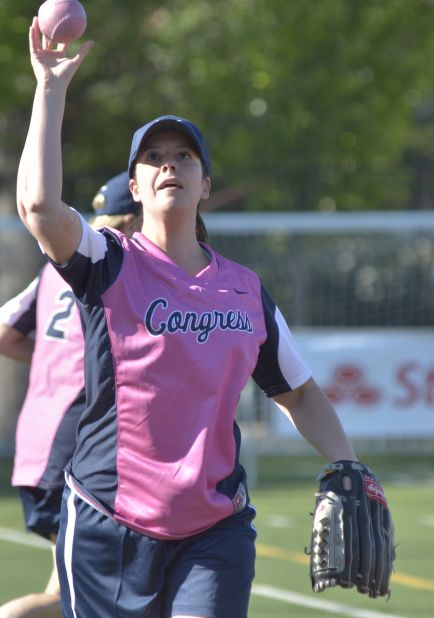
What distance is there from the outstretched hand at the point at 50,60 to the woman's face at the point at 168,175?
425mm

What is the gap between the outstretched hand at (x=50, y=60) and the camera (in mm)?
3811

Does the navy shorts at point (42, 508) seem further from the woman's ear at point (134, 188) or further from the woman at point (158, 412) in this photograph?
the woman's ear at point (134, 188)

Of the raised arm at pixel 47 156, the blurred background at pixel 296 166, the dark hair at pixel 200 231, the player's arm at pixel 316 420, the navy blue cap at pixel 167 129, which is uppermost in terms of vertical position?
the blurred background at pixel 296 166

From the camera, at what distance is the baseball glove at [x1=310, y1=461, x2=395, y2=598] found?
4.12 metres

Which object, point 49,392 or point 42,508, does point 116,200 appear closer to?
point 49,392

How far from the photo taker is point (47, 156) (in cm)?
378

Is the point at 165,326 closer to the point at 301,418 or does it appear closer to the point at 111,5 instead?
the point at 301,418

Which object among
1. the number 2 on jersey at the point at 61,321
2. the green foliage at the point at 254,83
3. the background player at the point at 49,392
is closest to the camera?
the background player at the point at 49,392

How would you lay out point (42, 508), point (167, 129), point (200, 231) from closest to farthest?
point (167, 129), point (200, 231), point (42, 508)

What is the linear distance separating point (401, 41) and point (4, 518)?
380 inches

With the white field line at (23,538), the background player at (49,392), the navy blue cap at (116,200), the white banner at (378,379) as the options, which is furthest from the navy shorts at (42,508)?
the white banner at (378,379)

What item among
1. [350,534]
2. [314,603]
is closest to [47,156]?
[350,534]

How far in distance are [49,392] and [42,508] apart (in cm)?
49

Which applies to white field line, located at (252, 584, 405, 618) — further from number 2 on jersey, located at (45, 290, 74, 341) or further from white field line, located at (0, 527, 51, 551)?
number 2 on jersey, located at (45, 290, 74, 341)
